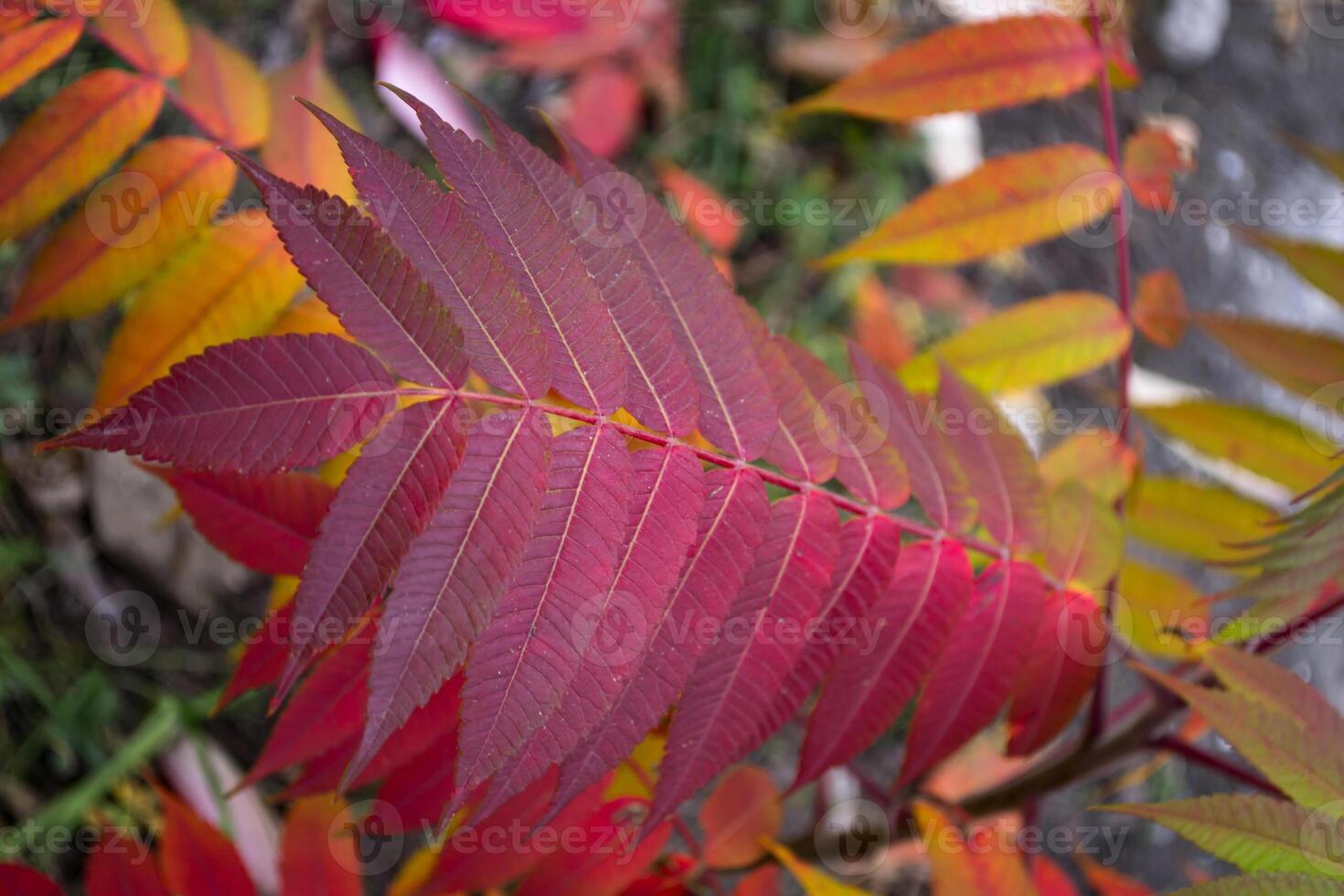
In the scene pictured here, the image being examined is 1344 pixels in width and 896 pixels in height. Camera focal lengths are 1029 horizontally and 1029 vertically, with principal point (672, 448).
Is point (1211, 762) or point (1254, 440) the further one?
point (1254, 440)

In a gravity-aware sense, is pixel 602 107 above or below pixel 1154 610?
above

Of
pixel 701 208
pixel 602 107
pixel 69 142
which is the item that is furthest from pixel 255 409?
pixel 602 107

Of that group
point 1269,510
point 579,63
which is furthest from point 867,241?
point 579,63

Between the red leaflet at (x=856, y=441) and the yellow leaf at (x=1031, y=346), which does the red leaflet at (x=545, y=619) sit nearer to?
the red leaflet at (x=856, y=441)

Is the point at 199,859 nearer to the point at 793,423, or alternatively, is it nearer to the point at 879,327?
the point at 793,423

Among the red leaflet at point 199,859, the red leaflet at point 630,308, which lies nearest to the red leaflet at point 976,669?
the red leaflet at point 630,308

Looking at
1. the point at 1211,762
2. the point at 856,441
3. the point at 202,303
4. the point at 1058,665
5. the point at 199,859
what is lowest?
the point at 1211,762

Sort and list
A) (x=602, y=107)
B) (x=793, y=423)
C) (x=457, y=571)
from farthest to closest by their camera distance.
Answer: (x=602, y=107) < (x=793, y=423) < (x=457, y=571)
